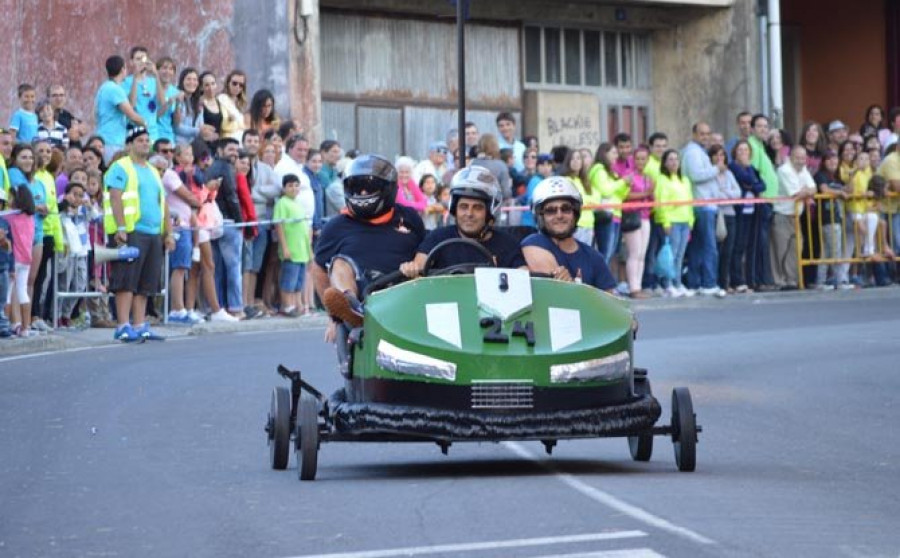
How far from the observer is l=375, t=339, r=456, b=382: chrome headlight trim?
1138 cm

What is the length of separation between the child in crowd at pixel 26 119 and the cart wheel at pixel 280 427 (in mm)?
12556

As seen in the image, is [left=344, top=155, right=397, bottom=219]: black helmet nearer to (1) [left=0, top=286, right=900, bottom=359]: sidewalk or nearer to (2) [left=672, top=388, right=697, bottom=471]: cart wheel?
(2) [left=672, top=388, right=697, bottom=471]: cart wheel

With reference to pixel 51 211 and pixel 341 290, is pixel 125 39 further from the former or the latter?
pixel 341 290

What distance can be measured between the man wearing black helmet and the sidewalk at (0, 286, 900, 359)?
9.07 meters

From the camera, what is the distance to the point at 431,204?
2770 centimetres

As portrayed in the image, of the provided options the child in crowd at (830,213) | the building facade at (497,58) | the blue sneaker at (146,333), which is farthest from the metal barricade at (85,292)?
the child in crowd at (830,213)

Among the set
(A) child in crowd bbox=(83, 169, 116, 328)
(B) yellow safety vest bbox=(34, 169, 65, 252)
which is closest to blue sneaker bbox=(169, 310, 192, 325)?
(A) child in crowd bbox=(83, 169, 116, 328)

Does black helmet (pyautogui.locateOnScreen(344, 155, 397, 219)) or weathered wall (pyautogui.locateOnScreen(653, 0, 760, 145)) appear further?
weathered wall (pyautogui.locateOnScreen(653, 0, 760, 145))

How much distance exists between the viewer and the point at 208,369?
19125 millimetres

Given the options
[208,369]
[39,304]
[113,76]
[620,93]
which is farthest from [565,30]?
[208,369]

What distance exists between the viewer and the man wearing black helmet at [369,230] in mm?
13078

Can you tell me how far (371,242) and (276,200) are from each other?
43.3ft

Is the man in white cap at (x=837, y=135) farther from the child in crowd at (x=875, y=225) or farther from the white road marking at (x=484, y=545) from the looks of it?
the white road marking at (x=484, y=545)

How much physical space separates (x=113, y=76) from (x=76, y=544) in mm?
16475
